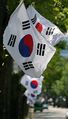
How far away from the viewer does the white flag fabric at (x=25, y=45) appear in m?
11.3

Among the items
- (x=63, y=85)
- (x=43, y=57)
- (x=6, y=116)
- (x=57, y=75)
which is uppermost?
(x=43, y=57)

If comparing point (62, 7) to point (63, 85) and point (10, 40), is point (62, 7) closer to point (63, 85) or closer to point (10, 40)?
point (10, 40)

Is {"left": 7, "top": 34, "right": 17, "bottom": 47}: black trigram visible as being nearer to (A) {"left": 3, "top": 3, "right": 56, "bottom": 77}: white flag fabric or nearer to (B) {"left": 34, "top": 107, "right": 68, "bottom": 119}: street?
(A) {"left": 3, "top": 3, "right": 56, "bottom": 77}: white flag fabric

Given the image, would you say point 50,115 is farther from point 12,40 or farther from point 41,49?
point 12,40

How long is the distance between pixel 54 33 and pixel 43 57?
2818 mm

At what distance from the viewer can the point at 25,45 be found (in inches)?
453

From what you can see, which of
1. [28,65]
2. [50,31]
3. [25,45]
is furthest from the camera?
[50,31]

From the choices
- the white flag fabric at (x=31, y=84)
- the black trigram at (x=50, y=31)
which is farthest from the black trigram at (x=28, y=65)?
the white flag fabric at (x=31, y=84)

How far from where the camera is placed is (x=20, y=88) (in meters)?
39.3

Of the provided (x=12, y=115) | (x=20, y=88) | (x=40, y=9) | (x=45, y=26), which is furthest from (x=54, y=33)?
(x=20, y=88)

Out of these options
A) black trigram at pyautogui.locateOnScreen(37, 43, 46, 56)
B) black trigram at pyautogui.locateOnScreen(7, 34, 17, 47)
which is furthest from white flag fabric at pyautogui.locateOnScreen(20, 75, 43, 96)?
black trigram at pyautogui.locateOnScreen(7, 34, 17, 47)

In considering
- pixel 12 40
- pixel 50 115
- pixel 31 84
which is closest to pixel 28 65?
pixel 12 40

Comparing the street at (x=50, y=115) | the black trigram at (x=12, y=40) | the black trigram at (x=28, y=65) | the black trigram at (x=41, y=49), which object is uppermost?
the black trigram at (x=12, y=40)

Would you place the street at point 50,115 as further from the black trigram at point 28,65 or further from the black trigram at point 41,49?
the black trigram at point 28,65
